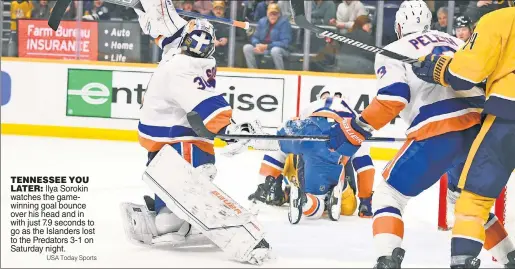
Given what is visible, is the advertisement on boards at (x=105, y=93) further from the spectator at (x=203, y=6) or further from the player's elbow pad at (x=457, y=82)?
the player's elbow pad at (x=457, y=82)

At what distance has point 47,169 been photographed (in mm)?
6645

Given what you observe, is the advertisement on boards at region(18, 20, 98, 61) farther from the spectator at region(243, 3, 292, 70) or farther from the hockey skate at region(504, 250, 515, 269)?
the hockey skate at region(504, 250, 515, 269)

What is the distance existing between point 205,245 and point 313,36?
454 centimetres

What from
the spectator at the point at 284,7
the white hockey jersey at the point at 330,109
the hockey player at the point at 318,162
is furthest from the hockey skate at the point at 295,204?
the spectator at the point at 284,7

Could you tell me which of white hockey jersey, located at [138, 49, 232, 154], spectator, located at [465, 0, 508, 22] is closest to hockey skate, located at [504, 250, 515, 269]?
white hockey jersey, located at [138, 49, 232, 154]

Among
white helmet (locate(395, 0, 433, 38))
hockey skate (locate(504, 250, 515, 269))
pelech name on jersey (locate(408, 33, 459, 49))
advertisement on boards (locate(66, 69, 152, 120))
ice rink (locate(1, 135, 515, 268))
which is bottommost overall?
ice rink (locate(1, 135, 515, 268))

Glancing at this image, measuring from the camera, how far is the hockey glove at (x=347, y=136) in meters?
3.72

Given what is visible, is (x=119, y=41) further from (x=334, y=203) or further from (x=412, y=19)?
(x=412, y=19)

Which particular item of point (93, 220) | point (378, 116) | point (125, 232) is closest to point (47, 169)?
point (93, 220)

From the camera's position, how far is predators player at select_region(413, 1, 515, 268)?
3316mm

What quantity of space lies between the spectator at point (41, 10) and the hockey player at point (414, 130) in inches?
249

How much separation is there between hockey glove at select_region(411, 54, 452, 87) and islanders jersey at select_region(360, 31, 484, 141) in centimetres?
9

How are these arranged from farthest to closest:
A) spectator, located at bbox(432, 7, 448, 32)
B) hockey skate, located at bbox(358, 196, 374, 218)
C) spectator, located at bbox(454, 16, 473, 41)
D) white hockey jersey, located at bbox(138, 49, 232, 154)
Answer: spectator, located at bbox(432, 7, 448, 32) < spectator, located at bbox(454, 16, 473, 41) < hockey skate, located at bbox(358, 196, 374, 218) < white hockey jersey, located at bbox(138, 49, 232, 154)

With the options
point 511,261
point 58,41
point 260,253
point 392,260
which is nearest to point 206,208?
point 260,253
